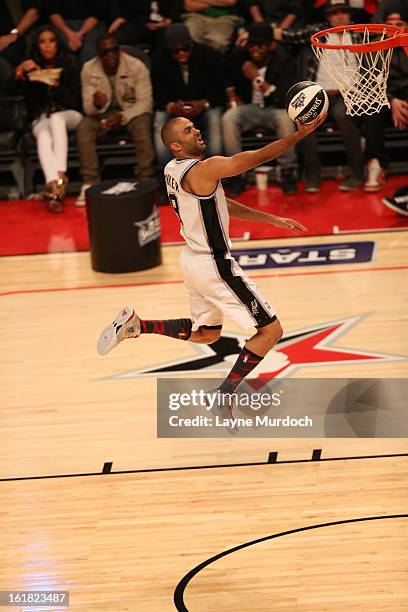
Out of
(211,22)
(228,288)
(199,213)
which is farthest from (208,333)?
(211,22)

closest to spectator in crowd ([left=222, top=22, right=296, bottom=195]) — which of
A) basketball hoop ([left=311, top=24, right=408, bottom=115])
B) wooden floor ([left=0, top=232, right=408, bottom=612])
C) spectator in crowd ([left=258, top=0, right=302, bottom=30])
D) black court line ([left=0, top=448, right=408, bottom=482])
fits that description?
spectator in crowd ([left=258, top=0, right=302, bottom=30])

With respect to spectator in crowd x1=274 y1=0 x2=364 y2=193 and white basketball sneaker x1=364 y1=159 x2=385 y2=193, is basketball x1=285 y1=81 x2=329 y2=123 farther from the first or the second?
white basketball sneaker x1=364 y1=159 x2=385 y2=193

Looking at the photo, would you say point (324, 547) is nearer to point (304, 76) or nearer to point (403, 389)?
point (403, 389)

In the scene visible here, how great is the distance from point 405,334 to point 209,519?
310cm

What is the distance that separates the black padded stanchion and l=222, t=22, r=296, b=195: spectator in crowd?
226 cm

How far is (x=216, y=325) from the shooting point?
7.78m

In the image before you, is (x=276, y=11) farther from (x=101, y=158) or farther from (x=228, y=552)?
(x=228, y=552)

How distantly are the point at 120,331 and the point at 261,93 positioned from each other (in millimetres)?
5870

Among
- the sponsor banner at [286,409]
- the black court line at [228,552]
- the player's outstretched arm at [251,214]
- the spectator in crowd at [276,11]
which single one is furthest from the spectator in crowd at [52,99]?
the black court line at [228,552]

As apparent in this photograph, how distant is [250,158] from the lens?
6.65 meters

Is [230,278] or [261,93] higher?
[261,93]


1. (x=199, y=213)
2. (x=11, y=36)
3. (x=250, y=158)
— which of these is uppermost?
(x=11, y=36)

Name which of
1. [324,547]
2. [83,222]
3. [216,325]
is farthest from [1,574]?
[83,222]

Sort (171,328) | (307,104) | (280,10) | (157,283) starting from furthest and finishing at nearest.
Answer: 1. (280,10)
2. (157,283)
3. (171,328)
4. (307,104)
